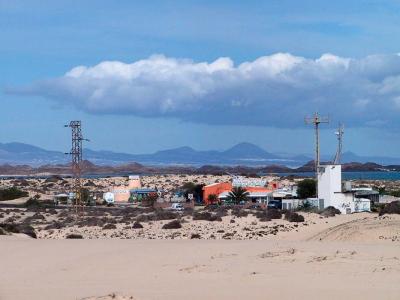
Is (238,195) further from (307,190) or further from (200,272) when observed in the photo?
(200,272)

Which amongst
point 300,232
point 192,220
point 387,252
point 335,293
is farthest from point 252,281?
point 192,220

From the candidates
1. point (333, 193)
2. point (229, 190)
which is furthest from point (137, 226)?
point (229, 190)

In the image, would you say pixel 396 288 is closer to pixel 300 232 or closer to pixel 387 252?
pixel 387 252

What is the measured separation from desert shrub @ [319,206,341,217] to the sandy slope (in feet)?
88.5

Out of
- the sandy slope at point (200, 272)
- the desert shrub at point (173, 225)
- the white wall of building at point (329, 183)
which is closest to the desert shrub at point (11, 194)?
the white wall of building at point (329, 183)

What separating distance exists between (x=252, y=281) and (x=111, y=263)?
4.66m

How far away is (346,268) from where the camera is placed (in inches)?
551

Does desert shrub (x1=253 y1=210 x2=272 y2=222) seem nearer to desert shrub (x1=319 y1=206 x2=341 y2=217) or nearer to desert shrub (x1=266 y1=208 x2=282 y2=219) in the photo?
desert shrub (x1=266 y1=208 x2=282 y2=219)

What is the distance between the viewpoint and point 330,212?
4728 centimetres

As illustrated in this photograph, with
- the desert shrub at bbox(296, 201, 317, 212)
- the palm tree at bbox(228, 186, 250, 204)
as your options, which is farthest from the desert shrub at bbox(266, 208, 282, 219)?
the palm tree at bbox(228, 186, 250, 204)

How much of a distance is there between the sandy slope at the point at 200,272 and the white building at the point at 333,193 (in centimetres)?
3169

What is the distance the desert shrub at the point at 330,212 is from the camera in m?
46.3

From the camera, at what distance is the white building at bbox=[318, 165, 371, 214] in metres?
50.9

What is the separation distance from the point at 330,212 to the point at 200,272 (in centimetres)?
3405
